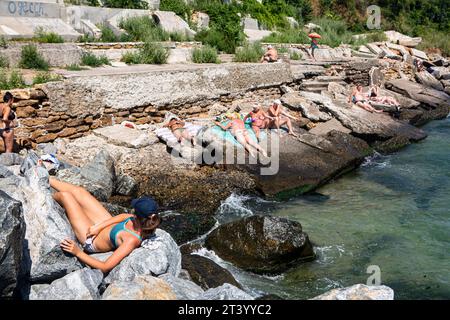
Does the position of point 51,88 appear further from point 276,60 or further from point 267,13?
point 267,13

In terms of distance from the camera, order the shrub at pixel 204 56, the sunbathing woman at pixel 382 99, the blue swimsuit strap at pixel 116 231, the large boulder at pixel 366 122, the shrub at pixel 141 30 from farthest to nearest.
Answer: the sunbathing woman at pixel 382 99, the shrub at pixel 141 30, the shrub at pixel 204 56, the large boulder at pixel 366 122, the blue swimsuit strap at pixel 116 231

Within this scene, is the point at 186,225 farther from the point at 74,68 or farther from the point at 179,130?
the point at 74,68

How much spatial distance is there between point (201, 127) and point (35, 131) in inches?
130

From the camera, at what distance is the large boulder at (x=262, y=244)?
6.00 metres

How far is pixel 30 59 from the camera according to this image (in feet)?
31.8

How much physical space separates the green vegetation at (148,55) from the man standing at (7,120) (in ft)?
16.5

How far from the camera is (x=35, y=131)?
8.06 metres

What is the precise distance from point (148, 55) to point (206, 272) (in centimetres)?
841

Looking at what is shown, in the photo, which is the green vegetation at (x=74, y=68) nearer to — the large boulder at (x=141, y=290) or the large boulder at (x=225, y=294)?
the large boulder at (x=141, y=290)

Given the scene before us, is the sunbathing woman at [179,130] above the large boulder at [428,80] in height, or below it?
below

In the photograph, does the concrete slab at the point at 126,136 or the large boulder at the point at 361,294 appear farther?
the concrete slab at the point at 126,136

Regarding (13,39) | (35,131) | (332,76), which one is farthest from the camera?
(332,76)

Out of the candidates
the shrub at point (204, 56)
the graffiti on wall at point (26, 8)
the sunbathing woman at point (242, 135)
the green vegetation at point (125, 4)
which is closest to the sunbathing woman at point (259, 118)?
the sunbathing woman at point (242, 135)
